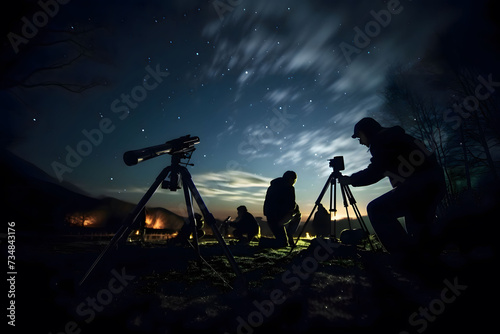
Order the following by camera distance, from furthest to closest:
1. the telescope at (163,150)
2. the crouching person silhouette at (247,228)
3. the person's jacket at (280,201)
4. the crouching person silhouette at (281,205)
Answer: the crouching person silhouette at (247,228), the person's jacket at (280,201), the crouching person silhouette at (281,205), the telescope at (163,150)

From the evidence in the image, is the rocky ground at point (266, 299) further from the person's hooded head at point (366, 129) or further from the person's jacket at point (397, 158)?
the person's hooded head at point (366, 129)

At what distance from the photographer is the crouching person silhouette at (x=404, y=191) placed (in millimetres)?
2844

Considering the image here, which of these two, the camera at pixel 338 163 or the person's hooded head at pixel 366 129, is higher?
the person's hooded head at pixel 366 129

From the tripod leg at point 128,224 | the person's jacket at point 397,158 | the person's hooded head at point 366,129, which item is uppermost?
the person's hooded head at point 366,129

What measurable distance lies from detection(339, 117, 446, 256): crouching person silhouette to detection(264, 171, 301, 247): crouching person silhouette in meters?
4.08

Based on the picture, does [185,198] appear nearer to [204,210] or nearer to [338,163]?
[204,210]

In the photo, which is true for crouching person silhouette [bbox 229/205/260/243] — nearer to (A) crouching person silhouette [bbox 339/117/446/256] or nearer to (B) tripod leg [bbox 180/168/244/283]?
(A) crouching person silhouette [bbox 339/117/446/256]

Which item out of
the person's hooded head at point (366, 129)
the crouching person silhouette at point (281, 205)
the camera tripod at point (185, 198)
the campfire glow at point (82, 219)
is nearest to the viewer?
the camera tripod at point (185, 198)

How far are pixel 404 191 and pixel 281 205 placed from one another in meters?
4.65

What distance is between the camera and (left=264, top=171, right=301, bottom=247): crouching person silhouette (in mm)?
6984

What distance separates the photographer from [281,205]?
7223mm

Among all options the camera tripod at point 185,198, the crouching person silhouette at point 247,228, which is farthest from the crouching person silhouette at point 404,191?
the crouching person silhouette at point 247,228

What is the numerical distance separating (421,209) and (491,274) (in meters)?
0.96

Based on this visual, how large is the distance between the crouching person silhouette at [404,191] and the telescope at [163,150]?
3247 mm
